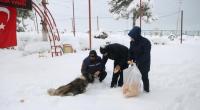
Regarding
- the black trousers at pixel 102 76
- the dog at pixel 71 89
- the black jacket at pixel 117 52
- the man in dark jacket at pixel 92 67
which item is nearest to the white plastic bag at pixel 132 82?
the black jacket at pixel 117 52

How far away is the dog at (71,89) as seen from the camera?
7.42m

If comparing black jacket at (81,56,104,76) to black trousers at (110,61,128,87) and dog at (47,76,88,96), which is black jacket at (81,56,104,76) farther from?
dog at (47,76,88,96)

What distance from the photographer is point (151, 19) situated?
1185 inches

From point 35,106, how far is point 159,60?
24.2 ft

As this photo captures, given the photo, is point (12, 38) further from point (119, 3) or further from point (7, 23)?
point (119, 3)

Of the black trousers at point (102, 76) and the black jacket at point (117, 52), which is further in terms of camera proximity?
the black trousers at point (102, 76)

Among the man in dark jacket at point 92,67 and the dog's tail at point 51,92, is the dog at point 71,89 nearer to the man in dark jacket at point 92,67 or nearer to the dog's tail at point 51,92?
the dog's tail at point 51,92

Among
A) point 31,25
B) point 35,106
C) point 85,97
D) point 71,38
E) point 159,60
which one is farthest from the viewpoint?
point 31,25

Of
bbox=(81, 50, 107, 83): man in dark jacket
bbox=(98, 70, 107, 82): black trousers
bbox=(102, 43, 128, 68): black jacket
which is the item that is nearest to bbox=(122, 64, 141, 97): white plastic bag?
bbox=(102, 43, 128, 68): black jacket

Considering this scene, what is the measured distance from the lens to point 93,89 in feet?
26.6

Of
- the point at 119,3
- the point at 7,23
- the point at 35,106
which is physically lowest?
the point at 35,106

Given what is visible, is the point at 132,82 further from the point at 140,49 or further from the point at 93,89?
the point at 93,89

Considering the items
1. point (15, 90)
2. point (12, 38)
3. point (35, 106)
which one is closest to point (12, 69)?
point (12, 38)

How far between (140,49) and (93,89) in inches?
70.8
